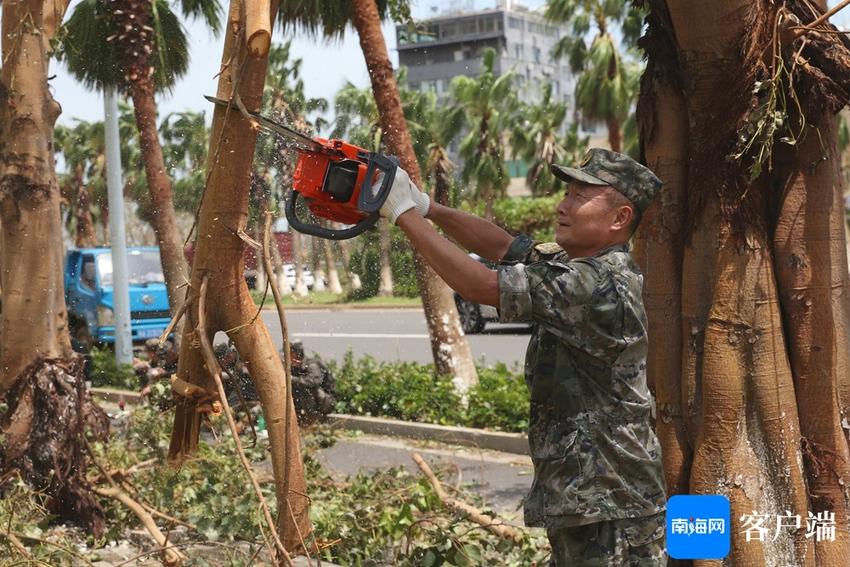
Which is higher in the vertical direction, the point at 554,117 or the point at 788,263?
the point at 554,117

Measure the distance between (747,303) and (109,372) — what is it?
33.0 feet

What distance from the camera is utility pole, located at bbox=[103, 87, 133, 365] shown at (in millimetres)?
11836

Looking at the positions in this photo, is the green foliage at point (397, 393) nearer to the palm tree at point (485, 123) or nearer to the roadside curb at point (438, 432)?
the roadside curb at point (438, 432)

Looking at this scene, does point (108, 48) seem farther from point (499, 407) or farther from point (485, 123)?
point (485, 123)

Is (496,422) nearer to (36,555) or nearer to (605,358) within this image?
(36,555)

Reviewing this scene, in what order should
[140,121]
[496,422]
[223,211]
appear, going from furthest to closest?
[140,121] → [496,422] → [223,211]

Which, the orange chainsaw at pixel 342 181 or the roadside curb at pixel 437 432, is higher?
the orange chainsaw at pixel 342 181

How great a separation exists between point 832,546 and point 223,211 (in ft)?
8.85

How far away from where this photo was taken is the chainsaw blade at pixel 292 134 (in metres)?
2.80

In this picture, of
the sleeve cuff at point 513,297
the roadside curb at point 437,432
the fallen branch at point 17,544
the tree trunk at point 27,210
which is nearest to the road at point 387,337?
the roadside curb at point 437,432

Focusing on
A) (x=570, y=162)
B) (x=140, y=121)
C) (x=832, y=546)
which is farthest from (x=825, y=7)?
(x=570, y=162)

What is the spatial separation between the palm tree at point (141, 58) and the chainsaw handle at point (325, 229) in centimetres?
794

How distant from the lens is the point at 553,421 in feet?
9.16

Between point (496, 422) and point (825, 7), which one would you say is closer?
point (825, 7)
